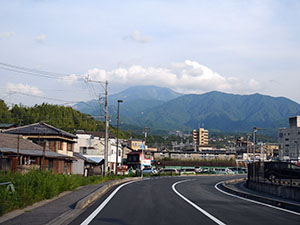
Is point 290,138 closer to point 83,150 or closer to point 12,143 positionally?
point 83,150

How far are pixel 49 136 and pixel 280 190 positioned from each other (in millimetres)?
37514

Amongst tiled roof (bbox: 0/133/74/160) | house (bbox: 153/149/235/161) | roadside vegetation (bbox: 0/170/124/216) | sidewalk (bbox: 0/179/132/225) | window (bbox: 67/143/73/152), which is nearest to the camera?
sidewalk (bbox: 0/179/132/225)

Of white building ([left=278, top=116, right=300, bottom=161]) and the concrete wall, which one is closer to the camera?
the concrete wall

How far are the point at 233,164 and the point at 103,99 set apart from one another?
237 ft

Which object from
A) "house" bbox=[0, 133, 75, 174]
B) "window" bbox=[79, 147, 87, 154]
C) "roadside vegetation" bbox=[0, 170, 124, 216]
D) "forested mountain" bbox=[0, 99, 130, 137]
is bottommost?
"roadside vegetation" bbox=[0, 170, 124, 216]

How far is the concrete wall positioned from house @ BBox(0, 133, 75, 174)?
16.5 m

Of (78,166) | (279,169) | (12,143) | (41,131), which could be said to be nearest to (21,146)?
(12,143)

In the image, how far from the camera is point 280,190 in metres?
24.8

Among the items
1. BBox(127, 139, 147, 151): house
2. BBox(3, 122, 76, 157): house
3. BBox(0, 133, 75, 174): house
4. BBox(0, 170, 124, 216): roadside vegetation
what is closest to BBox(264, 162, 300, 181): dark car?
BBox(0, 133, 75, 174): house

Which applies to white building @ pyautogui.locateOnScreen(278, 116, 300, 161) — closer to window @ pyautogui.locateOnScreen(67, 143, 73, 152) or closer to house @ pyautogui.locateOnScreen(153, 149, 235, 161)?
house @ pyautogui.locateOnScreen(153, 149, 235, 161)

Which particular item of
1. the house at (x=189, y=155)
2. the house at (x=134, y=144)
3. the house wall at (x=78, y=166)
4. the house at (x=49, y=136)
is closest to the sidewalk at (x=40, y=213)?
the house at (x=49, y=136)

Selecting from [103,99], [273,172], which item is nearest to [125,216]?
[273,172]

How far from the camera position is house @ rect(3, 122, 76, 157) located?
5521 centimetres

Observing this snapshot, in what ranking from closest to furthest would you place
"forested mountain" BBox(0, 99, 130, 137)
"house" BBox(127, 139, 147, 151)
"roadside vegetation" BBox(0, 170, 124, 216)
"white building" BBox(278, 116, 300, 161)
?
"roadside vegetation" BBox(0, 170, 124, 216) → "forested mountain" BBox(0, 99, 130, 137) → "white building" BBox(278, 116, 300, 161) → "house" BBox(127, 139, 147, 151)
